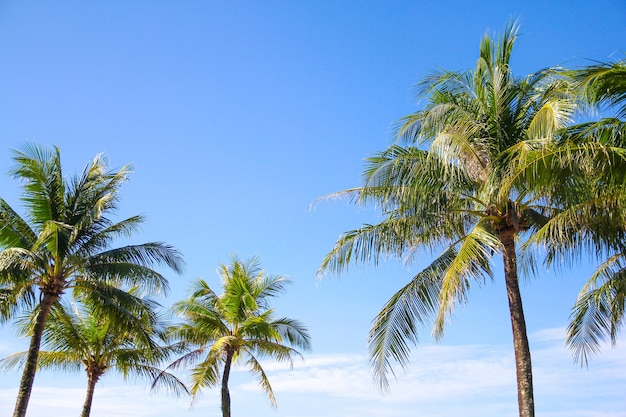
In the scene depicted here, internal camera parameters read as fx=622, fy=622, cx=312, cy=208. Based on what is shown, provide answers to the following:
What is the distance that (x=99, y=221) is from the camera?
51.8 ft

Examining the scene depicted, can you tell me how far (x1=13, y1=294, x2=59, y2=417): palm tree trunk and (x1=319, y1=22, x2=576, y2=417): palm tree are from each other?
21.9 ft

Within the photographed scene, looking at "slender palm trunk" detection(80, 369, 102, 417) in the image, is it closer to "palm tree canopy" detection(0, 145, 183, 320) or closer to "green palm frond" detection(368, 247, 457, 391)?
"palm tree canopy" detection(0, 145, 183, 320)

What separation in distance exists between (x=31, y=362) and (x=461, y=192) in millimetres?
10130

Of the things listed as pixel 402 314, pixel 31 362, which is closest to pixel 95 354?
pixel 31 362

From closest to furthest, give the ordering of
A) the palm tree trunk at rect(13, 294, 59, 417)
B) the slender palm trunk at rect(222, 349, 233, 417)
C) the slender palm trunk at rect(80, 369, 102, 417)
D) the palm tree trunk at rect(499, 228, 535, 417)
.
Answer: the palm tree trunk at rect(499, 228, 535, 417) < the palm tree trunk at rect(13, 294, 59, 417) < the slender palm trunk at rect(222, 349, 233, 417) < the slender palm trunk at rect(80, 369, 102, 417)

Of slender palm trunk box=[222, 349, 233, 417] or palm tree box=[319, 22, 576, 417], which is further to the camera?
slender palm trunk box=[222, 349, 233, 417]

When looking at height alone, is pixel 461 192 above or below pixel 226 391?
above

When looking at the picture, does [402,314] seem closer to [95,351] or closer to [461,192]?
[461,192]

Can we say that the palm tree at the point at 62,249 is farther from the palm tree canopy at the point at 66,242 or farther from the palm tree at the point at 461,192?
the palm tree at the point at 461,192

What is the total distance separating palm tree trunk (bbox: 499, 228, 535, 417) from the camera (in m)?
10.2

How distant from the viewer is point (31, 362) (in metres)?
14.0

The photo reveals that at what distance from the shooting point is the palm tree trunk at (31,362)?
13539mm

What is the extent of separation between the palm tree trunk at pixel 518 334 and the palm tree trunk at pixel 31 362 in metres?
10.2

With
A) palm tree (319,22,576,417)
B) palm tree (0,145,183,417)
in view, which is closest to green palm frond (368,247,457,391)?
palm tree (319,22,576,417)
